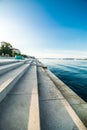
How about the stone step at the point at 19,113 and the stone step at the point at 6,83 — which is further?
the stone step at the point at 6,83

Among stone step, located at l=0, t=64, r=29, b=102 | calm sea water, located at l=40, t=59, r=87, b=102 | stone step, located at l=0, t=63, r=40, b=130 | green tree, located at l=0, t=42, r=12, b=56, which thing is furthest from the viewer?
green tree, located at l=0, t=42, r=12, b=56

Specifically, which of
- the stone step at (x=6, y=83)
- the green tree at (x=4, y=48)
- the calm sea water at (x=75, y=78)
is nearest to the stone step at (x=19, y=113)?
the stone step at (x=6, y=83)

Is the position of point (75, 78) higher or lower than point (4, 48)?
lower

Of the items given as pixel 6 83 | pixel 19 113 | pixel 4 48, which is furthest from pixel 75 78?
pixel 4 48

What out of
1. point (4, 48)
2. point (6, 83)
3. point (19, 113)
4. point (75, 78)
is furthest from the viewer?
point (4, 48)

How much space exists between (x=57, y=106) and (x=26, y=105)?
111 centimetres

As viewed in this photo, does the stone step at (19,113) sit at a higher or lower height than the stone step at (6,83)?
lower

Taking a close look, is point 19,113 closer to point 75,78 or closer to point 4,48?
point 75,78

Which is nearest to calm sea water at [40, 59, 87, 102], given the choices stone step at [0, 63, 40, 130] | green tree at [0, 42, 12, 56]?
stone step at [0, 63, 40, 130]

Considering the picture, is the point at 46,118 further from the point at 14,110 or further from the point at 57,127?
the point at 14,110

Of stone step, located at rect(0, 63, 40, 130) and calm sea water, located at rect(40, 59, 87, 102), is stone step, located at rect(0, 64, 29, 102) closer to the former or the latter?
stone step, located at rect(0, 63, 40, 130)

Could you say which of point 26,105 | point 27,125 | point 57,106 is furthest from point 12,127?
point 57,106

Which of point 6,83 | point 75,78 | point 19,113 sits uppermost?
point 6,83

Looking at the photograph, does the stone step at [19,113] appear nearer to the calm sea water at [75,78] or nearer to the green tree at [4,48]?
the calm sea water at [75,78]
